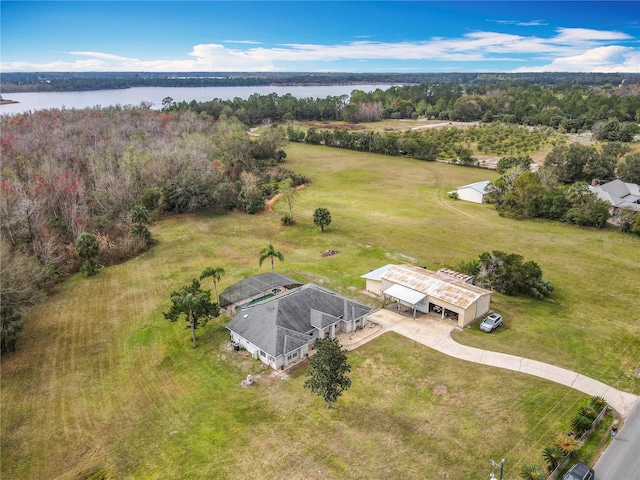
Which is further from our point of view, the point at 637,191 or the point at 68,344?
the point at 637,191

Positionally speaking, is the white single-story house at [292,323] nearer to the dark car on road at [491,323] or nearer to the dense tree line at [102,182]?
the dark car on road at [491,323]

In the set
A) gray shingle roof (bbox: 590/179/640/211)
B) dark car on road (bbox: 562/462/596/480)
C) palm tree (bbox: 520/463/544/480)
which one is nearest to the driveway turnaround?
dark car on road (bbox: 562/462/596/480)

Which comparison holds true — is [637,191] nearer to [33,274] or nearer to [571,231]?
[571,231]

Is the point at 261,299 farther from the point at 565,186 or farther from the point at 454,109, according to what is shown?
the point at 454,109

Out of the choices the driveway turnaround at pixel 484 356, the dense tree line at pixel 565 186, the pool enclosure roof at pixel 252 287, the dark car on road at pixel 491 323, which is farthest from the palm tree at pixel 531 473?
the dense tree line at pixel 565 186

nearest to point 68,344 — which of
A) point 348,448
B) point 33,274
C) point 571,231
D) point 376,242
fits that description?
point 33,274

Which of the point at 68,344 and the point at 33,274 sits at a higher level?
the point at 33,274
